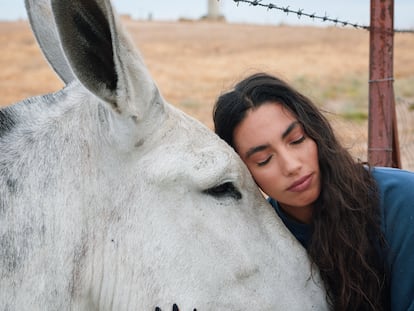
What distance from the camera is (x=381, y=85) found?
4.20 metres

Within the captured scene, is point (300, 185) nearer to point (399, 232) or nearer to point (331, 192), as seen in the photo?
point (331, 192)

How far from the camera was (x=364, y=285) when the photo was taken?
3.05m

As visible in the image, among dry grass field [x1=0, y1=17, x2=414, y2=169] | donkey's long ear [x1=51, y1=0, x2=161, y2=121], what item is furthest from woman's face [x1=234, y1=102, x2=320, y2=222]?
dry grass field [x1=0, y1=17, x2=414, y2=169]

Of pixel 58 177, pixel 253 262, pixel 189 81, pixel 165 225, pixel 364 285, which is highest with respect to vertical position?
pixel 58 177

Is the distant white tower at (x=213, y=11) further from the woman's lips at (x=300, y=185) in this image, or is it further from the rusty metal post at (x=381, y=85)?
the woman's lips at (x=300, y=185)

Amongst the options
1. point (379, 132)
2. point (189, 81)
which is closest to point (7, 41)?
point (189, 81)

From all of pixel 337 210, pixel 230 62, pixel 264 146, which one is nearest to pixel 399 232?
pixel 337 210

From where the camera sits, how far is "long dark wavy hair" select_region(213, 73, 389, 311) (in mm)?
2990

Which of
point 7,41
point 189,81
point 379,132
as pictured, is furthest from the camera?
point 7,41

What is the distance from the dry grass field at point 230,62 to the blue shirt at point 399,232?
37.6 ft

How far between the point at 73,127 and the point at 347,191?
140 cm

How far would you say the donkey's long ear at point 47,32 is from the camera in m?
3.07

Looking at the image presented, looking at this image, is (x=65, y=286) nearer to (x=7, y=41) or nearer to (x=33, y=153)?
(x=33, y=153)


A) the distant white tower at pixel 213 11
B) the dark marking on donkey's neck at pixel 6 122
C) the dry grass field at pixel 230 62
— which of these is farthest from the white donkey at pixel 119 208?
the distant white tower at pixel 213 11
